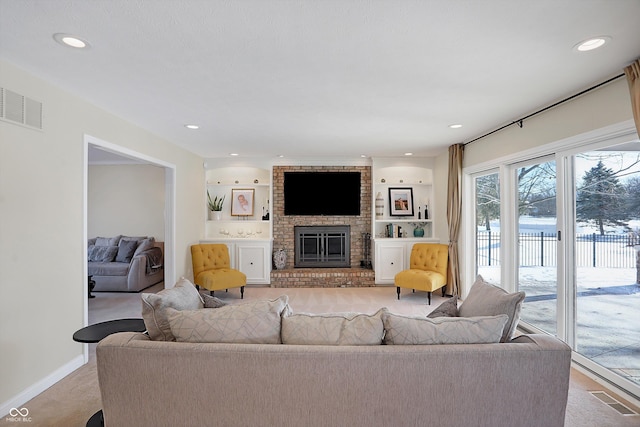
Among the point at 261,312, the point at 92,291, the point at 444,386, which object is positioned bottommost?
the point at 92,291

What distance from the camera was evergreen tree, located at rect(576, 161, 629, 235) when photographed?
2.83 m

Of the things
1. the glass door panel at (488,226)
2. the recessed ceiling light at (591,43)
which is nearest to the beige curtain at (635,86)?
the recessed ceiling light at (591,43)

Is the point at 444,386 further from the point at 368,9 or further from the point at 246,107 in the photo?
the point at 246,107

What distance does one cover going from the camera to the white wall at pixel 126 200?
7148 millimetres

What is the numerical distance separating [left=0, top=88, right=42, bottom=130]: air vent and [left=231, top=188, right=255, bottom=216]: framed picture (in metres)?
4.26

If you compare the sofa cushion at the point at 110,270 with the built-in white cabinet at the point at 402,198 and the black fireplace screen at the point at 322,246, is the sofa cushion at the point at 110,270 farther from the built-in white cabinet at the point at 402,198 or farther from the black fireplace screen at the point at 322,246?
the built-in white cabinet at the point at 402,198

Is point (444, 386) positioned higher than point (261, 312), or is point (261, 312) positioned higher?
point (261, 312)

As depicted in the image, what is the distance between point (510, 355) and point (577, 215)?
225 centimetres

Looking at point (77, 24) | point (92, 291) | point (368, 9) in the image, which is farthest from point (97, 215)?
point (368, 9)

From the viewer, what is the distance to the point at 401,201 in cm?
682

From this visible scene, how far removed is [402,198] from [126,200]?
5.68 metres

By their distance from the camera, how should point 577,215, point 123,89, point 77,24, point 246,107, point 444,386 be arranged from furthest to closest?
point 246,107, point 577,215, point 123,89, point 77,24, point 444,386

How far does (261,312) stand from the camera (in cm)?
183

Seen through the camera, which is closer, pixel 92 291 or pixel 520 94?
pixel 520 94
